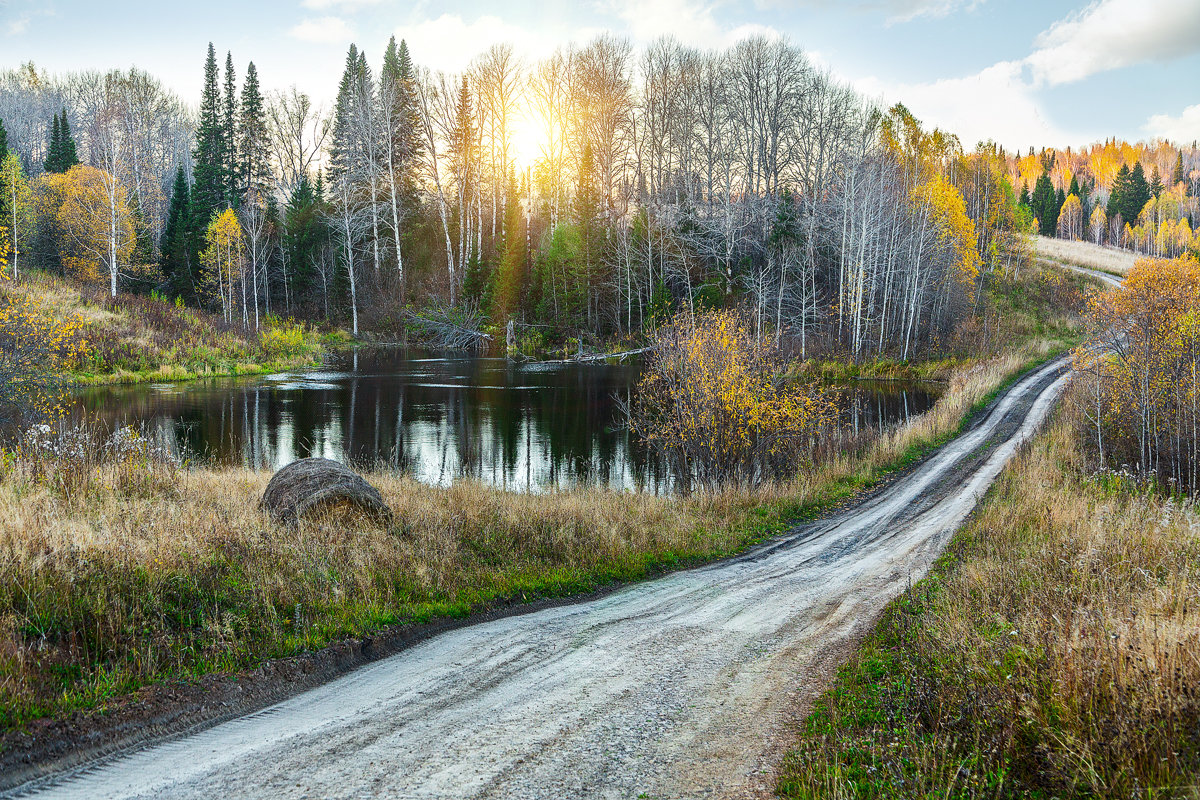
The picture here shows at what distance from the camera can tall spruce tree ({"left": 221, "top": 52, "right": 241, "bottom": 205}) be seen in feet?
197

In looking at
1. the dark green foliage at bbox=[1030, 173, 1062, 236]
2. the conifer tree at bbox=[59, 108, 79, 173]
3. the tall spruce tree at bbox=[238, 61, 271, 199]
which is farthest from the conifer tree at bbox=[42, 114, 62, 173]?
the dark green foliage at bbox=[1030, 173, 1062, 236]

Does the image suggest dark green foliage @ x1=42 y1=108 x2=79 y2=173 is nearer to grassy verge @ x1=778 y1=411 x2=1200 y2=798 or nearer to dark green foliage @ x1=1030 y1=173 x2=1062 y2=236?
grassy verge @ x1=778 y1=411 x2=1200 y2=798

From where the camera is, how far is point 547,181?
184 feet

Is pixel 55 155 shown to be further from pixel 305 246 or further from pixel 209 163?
pixel 305 246

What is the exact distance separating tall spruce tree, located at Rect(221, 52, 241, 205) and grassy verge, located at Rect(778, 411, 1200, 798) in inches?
2556

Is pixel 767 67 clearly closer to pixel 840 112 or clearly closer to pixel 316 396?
pixel 840 112

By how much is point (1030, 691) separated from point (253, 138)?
72215 millimetres

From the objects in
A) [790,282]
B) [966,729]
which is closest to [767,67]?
[790,282]

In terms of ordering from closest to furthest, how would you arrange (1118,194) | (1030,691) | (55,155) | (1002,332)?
(1030,691), (1002,332), (55,155), (1118,194)

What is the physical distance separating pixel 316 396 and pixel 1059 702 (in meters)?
31.8

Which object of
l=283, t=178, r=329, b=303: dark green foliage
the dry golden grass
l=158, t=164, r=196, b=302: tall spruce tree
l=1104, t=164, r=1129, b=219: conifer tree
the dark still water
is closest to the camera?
the dark still water

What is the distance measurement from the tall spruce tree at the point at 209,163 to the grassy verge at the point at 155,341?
14.4 meters

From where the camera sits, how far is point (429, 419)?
2703 cm

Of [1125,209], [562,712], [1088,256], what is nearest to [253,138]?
[562,712]
